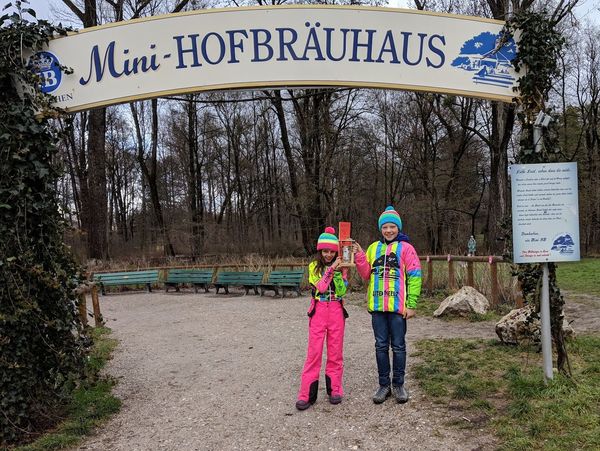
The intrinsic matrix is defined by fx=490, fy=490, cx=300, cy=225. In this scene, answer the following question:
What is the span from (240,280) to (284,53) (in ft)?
31.5

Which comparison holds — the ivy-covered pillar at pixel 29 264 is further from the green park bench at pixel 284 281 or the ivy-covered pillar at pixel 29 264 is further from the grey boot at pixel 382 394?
the green park bench at pixel 284 281

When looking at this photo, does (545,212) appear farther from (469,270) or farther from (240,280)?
(240,280)

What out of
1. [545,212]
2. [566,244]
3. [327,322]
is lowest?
[327,322]

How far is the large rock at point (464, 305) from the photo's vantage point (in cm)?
842

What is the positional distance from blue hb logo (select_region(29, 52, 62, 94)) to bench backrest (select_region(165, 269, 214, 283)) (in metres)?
10.0

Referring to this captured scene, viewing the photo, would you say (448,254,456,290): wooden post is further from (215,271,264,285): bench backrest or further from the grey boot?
the grey boot

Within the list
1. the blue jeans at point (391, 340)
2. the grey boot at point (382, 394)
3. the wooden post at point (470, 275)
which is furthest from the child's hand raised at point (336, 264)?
the wooden post at point (470, 275)

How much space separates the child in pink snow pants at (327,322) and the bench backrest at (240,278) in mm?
8719

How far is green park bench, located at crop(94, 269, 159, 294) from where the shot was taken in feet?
48.3

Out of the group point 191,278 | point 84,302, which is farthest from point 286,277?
point 84,302

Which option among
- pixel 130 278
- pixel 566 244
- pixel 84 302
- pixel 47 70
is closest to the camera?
pixel 566 244

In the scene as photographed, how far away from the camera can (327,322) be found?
14.5 ft

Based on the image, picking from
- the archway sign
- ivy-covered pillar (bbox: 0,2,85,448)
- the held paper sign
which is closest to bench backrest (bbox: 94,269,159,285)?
ivy-covered pillar (bbox: 0,2,85,448)

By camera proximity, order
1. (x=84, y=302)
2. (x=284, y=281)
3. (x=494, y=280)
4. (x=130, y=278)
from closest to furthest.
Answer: (x=84, y=302) → (x=494, y=280) → (x=284, y=281) → (x=130, y=278)
